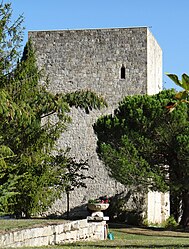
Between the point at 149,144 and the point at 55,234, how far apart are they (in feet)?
28.6

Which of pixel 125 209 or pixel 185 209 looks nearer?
pixel 185 209

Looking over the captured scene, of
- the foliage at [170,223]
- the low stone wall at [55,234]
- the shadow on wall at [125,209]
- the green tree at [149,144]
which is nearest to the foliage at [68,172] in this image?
the shadow on wall at [125,209]

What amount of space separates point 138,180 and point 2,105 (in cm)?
942

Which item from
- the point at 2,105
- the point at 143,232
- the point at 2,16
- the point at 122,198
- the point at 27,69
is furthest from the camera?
the point at 122,198

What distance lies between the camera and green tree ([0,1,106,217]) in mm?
14516

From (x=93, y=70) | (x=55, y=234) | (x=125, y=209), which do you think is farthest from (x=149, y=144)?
(x=55, y=234)

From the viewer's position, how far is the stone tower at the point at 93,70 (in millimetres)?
25859

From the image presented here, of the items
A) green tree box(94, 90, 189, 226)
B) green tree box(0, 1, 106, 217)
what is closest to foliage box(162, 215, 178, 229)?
green tree box(94, 90, 189, 226)

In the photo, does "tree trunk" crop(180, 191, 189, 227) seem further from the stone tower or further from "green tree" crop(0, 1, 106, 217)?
"green tree" crop(0, 1, 106, 217)

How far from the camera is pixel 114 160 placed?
69.7ft

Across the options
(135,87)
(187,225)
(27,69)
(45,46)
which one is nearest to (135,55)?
(135,87)

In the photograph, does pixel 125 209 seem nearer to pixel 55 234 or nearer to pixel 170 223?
pixel 170 223

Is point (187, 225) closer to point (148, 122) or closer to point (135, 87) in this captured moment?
point (148, 122)

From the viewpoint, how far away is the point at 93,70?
26.2 metres
